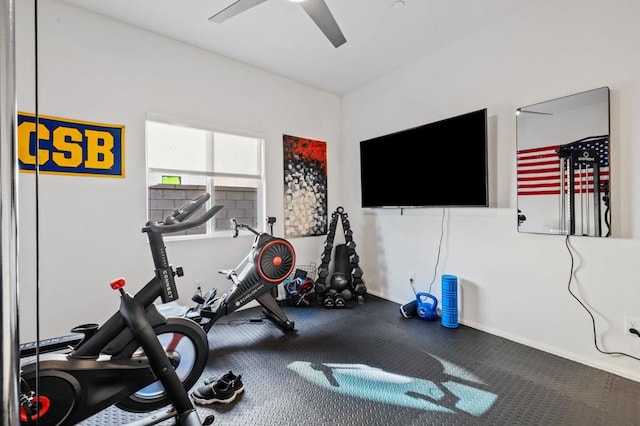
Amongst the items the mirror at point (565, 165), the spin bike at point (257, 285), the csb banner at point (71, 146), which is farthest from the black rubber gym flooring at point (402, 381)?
the csb banner at point (71, 146)

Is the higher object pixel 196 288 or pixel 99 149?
pixel 99 149

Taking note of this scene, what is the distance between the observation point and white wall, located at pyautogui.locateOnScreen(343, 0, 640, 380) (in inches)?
81.0

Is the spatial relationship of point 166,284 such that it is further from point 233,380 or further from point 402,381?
point 402,381

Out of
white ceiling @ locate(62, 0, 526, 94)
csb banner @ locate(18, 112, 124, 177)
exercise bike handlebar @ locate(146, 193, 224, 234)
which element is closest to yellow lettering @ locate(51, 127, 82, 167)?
csb banner @ locate(18, 112, 124, 177)

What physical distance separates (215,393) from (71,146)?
2.32 m

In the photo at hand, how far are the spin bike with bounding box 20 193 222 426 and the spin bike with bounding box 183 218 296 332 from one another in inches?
32.5

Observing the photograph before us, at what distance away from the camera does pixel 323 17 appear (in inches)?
Answer: 87.7

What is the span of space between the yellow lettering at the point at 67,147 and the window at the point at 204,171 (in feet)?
1.82

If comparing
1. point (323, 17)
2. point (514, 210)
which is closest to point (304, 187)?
point (323, 17)

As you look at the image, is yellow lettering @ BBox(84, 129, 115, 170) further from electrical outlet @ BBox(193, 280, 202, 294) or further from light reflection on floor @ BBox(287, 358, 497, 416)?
light reflection on floor @ BBox(287, 358, 497, 416)

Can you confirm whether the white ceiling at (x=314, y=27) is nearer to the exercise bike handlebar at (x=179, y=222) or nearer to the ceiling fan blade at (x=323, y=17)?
the ceiling fan blade at (x=323, y=17)

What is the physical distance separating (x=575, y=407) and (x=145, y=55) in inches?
170

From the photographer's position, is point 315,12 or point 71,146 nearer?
point 315,12

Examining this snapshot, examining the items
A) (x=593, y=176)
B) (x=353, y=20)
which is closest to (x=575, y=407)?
(x=593, y=176)
